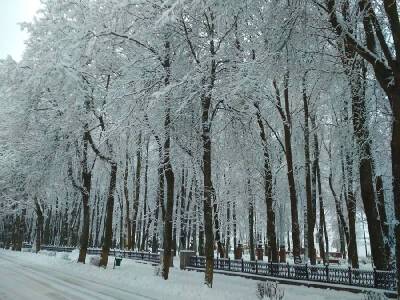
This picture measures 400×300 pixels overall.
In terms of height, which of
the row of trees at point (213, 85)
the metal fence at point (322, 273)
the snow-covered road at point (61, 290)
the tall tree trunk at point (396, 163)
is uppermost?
the row of trees at point (213, 85)

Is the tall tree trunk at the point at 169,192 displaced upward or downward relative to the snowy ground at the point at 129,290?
upward

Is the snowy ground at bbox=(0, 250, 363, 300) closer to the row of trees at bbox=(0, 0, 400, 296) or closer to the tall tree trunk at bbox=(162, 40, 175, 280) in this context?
the tall tree trunk at bbox=(162, 40, 175, 280)

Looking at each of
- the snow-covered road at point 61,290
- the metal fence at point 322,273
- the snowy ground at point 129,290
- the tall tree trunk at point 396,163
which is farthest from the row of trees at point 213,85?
the snow-covered road at point 61,290

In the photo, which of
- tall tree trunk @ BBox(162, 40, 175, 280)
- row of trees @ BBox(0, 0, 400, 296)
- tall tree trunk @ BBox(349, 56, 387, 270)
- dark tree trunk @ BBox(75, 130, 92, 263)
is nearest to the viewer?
row of trees @ BBox(0, 0, 400, 296)

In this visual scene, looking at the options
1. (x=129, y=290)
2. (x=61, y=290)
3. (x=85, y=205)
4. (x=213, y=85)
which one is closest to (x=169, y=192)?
(x=129, y=290)

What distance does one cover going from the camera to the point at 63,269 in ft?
74.6

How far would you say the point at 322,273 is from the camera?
15555mm

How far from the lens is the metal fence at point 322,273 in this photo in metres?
A: 13.2

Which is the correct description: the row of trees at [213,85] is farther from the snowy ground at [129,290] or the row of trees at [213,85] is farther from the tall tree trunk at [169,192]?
the snowy ground at [129,290]

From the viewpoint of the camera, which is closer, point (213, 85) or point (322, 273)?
point (213, 85)

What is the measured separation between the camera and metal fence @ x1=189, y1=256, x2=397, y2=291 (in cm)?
1320

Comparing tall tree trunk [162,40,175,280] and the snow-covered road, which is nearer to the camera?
the snow-covered road

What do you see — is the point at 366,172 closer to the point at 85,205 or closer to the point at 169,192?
the point at 169,192

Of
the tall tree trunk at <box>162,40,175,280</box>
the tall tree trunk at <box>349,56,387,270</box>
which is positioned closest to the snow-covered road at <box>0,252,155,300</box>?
the tall tree trunk at <box>162,40,175,280</box>
